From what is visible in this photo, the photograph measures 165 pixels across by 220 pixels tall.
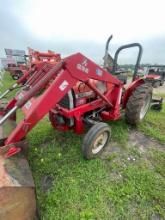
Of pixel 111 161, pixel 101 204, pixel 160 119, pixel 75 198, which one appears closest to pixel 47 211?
pixel 75 198

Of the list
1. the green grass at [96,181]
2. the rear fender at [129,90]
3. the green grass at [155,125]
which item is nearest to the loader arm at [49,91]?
the green grass at [96,181]

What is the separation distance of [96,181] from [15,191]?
4.37 ft

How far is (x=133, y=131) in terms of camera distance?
4027mm

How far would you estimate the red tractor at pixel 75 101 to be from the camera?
7.04 ft

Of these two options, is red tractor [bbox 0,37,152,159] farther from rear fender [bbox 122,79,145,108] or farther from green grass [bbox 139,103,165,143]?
green grass [bbox 139,103,165,143]

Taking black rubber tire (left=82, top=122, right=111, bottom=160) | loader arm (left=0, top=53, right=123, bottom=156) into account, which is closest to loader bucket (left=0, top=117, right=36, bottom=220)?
loader arm (left=0, top=53, right=123, bottom=156)

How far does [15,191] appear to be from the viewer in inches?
64.3

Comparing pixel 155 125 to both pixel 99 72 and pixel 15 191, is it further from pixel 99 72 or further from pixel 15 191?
pixel 15 191

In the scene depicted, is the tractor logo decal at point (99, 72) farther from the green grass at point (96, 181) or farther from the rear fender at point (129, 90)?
the green grass at point (96, 181)

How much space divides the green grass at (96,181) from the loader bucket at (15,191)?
46 centimetres

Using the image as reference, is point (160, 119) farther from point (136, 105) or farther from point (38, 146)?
point (38, 146)

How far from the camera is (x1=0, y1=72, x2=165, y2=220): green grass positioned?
2123 mm

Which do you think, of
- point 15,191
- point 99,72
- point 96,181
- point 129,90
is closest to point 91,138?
point 96,181

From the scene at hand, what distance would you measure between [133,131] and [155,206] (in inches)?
79.3
